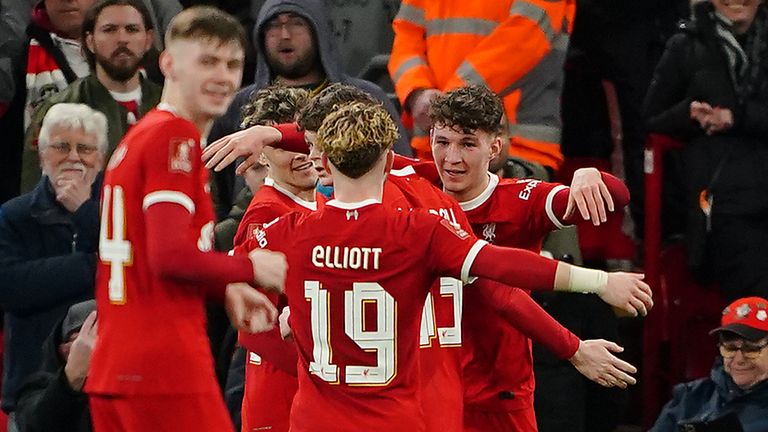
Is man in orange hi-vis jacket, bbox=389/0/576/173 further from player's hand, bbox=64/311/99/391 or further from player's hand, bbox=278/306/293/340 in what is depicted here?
player's hand, bbox=278/306/293/340

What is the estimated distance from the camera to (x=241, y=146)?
20.0ft

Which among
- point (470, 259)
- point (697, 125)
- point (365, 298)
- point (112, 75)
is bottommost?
point (365, 298)

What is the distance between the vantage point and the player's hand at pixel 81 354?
6344 mm

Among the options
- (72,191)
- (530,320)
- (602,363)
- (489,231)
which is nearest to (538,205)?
(489,231)

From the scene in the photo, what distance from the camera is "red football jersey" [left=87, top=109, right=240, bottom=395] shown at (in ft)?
17.0

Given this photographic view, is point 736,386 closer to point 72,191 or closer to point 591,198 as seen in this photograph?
point 591,198

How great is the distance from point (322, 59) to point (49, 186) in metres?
1.49

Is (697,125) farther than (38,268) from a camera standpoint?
Yes

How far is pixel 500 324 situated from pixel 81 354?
1.57m

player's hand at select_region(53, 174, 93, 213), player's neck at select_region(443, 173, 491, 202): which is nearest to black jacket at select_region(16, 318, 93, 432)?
player's hand at select_region(53, 174, 93, 213)

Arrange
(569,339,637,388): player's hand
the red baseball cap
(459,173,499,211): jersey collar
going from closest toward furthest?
(569,339,637,388): player's hand
(459,173,499,211): jersey collar
the red baseball cap

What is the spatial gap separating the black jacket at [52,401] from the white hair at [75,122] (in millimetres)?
992

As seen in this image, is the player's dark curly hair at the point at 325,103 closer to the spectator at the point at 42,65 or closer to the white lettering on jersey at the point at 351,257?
the white lettering on jersey at the point at 351,257

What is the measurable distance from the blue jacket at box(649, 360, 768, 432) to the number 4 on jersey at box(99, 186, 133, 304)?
10.7 feet
